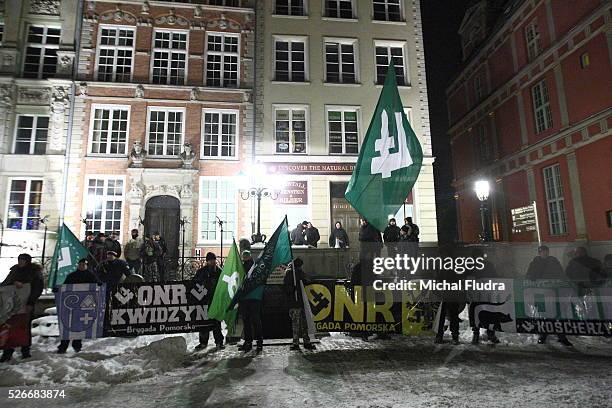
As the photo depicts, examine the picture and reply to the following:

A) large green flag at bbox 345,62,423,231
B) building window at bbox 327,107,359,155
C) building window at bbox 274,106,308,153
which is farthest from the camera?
building window at bbox 327,107,359,155

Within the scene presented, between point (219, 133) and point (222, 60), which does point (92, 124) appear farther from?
point (222, 60)

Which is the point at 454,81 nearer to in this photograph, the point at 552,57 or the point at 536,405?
the point at 552,57

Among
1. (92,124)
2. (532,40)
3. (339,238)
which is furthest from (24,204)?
(532,40)

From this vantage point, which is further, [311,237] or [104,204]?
[104,204]

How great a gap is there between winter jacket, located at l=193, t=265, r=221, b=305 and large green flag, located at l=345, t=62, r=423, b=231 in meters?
3.65

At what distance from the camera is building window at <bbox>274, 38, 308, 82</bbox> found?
62.6 feet

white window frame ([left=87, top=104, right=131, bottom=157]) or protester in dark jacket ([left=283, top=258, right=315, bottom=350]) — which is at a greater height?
white window frame ([left=87, top=104, right=131, bottom=157])

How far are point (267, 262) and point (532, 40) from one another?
20.3 meters

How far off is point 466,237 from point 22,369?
88.2ft

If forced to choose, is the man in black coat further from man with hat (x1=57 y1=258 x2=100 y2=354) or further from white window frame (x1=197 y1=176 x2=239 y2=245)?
white window frame (x1=197 y1=176 x2=239 y2=245)

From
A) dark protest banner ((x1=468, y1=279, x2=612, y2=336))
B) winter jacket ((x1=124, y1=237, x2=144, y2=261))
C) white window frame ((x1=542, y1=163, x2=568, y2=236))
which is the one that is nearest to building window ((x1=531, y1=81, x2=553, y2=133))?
white window frame ((x1=542, y1=163, x2=568, y2=236))


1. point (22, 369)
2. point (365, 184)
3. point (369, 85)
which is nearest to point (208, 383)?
point (22, 369)

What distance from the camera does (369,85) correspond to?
63.2ft

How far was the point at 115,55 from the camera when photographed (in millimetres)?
17969
